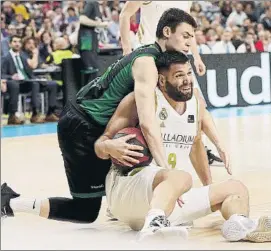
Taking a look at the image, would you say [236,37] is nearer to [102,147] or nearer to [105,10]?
[105,10]

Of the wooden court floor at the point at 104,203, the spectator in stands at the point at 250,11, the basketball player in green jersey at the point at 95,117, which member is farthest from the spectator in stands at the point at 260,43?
the basketball player in green jersey at the point at 95,117

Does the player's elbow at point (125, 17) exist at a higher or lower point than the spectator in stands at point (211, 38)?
higher

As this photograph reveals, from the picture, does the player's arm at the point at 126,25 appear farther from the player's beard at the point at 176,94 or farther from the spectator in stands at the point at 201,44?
the spectator in stands at the point at 201,44

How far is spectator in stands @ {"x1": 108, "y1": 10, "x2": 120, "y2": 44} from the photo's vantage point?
9.83 meters

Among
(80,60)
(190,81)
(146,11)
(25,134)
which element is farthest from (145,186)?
(80,60)

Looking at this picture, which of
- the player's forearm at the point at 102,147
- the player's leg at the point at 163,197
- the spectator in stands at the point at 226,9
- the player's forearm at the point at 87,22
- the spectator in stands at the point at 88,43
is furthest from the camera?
the spectator in stands at the point at 226,9

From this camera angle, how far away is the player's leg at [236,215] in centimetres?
331

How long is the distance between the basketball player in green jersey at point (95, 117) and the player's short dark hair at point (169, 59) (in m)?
0.03

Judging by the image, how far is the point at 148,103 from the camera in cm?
Answer: 346

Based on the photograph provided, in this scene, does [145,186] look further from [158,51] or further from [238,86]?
[238,86]

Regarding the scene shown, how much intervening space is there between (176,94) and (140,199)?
1.67 feet

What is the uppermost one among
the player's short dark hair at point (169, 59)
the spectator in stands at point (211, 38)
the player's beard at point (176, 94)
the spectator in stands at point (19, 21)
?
the player's short dark hair at point (169, 59)

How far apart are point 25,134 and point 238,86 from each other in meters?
2.63

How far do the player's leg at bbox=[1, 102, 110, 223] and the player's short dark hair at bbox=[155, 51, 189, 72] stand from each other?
0.42m
